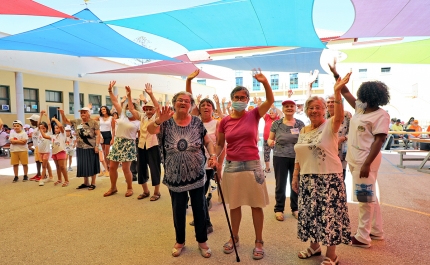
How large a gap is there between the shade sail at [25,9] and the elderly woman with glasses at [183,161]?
3.54 meters

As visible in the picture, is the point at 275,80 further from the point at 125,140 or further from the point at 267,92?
the point at 267,92

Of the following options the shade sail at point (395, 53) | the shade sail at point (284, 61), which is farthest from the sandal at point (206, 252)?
→ the shade sail at point (395, 53)

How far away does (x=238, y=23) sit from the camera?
5.82m

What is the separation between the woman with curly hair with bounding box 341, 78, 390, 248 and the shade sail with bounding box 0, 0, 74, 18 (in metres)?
4.82

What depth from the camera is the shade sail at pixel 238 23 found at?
4966 millimetres

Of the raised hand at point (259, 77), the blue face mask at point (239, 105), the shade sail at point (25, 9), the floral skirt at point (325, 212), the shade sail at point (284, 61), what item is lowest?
the floral skirt at point (325, 212)

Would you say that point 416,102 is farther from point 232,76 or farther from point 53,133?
point 53,133

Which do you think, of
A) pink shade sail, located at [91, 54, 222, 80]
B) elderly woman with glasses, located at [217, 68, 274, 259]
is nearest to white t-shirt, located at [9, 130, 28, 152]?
pink shade sail, located at [91, 54, 222, 80]

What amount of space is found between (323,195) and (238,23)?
4.31m

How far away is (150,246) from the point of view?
122 inches

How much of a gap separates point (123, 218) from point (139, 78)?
1551 centimetres

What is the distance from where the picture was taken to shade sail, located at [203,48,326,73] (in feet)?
27.8

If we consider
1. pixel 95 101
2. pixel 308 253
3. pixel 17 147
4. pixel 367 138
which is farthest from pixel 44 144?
pixel 95 101

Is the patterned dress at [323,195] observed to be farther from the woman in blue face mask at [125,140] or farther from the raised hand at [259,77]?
the woman in blue face mask at [125,140]
